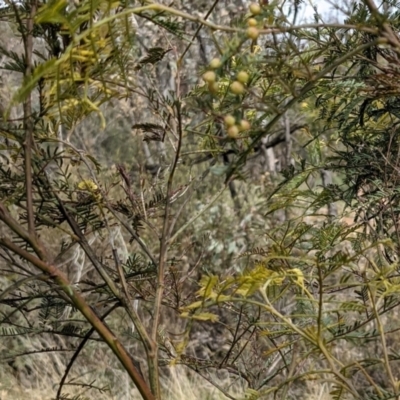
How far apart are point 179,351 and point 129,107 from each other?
4.75 metres

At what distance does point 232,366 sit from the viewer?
0.92 metres

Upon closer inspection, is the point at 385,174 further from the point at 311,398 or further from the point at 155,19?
the point at 311,398

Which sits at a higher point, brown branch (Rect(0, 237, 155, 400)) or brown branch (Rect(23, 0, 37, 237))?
brown branch (Rect(23, 0, 37, 237))

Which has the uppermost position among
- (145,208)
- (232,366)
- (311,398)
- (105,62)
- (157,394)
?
(105,62)

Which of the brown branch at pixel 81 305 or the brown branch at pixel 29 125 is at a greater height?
the brown branch at pixel 29 125

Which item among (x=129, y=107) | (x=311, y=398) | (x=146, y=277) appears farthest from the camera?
(x=129, y=107)

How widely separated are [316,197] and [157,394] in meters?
0.49

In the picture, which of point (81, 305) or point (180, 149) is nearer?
point (81, 305)

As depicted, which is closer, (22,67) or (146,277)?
(22,67)

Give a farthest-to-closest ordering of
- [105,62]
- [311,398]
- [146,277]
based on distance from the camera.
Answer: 1. [311,398]
2. [146,277]
3. [105,62]

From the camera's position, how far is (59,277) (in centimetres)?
58

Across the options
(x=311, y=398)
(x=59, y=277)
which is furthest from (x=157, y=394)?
(x=311, y=398)

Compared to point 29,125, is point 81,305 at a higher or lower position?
lower

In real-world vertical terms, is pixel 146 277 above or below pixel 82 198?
below
